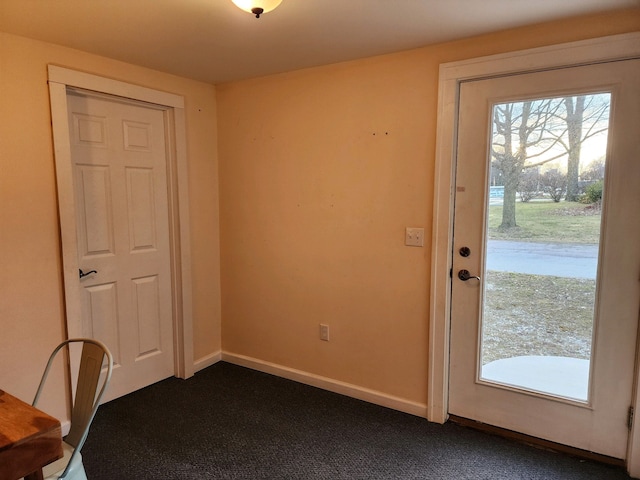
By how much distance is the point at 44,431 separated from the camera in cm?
114

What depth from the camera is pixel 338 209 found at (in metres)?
2.73

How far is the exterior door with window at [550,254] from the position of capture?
6.48 ft

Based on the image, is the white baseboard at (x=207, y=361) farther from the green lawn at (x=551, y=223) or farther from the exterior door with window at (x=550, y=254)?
the green lawn at (x=551, y=223)

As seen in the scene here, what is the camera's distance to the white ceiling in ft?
5.93

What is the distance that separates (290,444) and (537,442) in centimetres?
133

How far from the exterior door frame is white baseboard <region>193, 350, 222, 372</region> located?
1733 millimetres

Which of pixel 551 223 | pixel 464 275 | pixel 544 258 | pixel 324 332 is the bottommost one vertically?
pixel 324 332

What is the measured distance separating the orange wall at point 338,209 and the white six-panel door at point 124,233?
510 mm

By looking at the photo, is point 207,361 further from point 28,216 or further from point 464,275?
point 464,275

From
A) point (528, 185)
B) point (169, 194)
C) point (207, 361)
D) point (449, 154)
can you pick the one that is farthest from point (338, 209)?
point (207, 361)

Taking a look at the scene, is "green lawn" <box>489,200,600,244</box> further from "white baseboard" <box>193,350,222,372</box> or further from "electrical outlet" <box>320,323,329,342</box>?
"white baseboard" <box>193,350,222,372</box>

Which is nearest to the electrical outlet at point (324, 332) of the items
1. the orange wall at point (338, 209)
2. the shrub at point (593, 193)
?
the orange wall at point (338, 209)

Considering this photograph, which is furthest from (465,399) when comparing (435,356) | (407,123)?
(407,123)

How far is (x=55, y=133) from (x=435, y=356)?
247 centimetres
